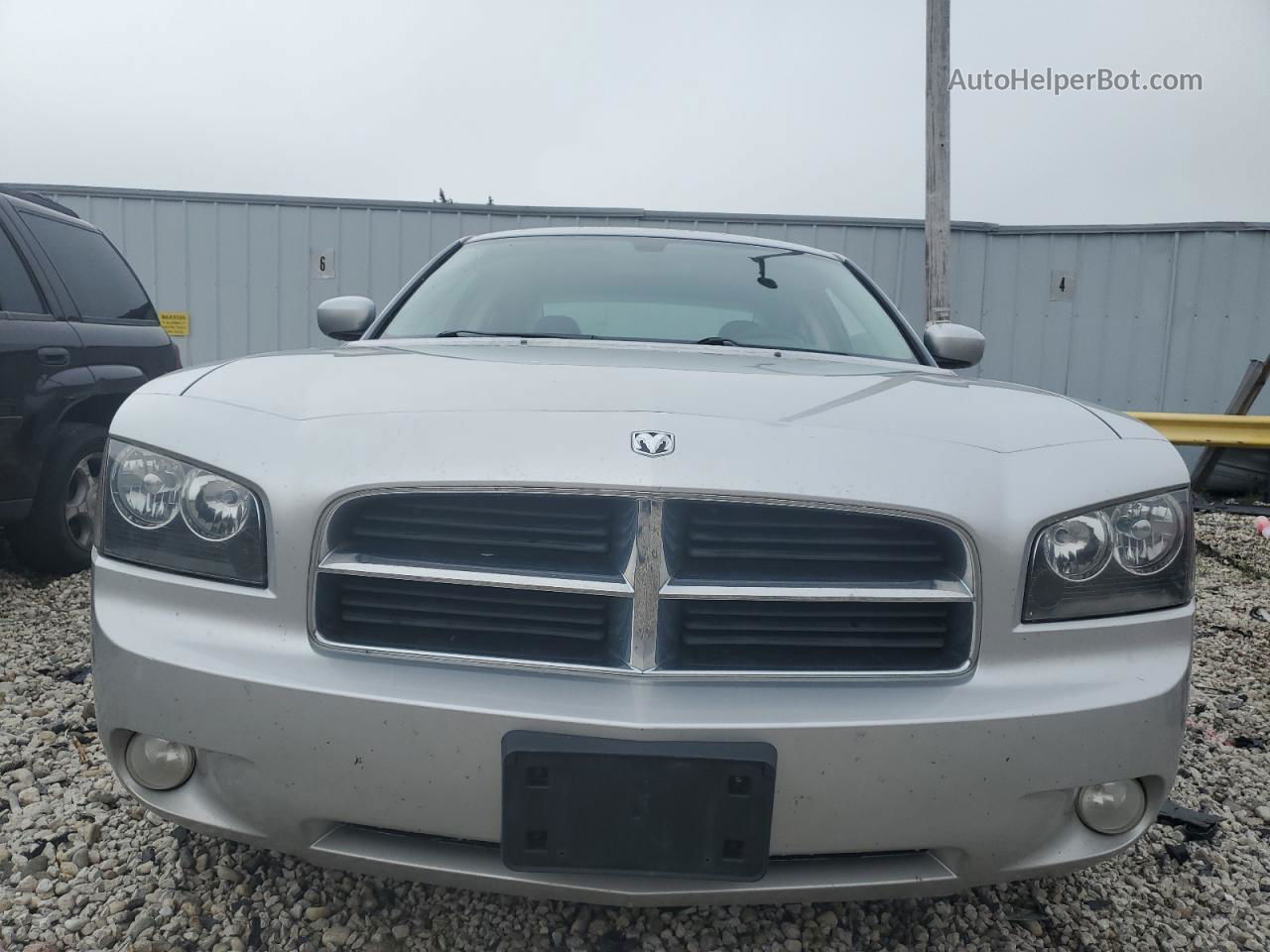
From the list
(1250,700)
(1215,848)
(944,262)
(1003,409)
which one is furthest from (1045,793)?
(944,262)

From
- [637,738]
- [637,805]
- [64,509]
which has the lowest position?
[64,509]

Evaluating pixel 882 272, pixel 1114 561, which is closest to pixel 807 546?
pixel 1114 561

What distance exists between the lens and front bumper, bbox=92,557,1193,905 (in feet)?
3.83

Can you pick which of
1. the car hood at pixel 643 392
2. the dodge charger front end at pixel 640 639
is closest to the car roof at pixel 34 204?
the car hood at pixel 643 392

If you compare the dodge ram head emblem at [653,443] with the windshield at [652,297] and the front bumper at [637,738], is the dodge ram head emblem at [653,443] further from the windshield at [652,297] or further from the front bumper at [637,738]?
the windshield at [652,297]

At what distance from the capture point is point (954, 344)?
2.46 metres

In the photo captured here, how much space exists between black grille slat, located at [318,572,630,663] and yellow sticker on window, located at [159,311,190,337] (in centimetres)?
855

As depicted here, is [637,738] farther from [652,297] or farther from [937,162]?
[937,162]

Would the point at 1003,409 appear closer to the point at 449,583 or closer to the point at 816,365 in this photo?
the point at 816,365

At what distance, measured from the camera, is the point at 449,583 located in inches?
49.3

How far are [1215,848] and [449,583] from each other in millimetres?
2007

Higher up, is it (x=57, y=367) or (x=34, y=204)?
(x=34, y=204)

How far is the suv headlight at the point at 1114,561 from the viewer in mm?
1296

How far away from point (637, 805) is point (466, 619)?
1.27 feet
